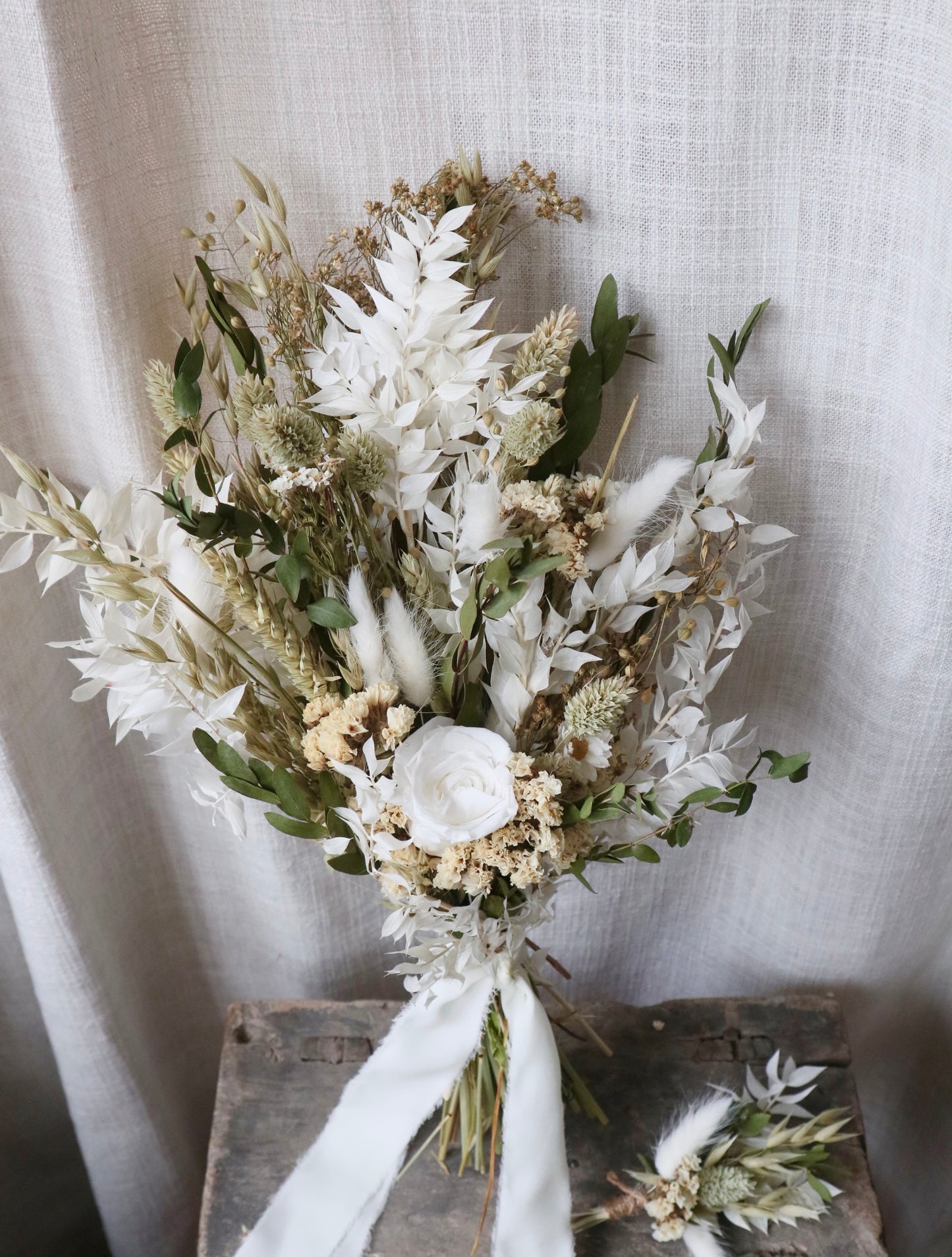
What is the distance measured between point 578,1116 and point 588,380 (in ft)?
2.22

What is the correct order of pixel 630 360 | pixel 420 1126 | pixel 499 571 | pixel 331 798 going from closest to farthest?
pixel 499 571, pixel 331 798, pixel 630 360, pixel 420 1126

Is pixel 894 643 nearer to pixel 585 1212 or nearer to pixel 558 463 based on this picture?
pixel 558 463

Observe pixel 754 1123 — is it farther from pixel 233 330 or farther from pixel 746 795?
pixel 233 330

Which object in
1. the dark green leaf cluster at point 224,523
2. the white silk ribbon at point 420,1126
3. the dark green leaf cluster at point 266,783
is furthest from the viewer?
the white silk ribbon at point 420,1126

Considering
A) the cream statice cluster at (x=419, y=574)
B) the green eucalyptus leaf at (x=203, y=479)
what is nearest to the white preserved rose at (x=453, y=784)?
the cream statice cluster at (x=419, y=574)

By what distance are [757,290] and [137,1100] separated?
104cm

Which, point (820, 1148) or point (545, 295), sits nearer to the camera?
point (545, 295)

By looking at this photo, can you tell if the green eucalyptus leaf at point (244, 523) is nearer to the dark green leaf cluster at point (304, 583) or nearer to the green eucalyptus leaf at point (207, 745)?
the dark green leaf cluster at point (304, 583)

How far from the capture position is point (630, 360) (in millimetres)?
771

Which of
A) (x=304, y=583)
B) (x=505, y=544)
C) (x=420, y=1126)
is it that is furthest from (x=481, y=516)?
(x=420, y=1126)

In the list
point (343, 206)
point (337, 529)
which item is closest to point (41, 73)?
point (343, 206)

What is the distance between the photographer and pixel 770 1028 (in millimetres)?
991

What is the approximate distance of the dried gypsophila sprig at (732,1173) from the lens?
33.2 inches

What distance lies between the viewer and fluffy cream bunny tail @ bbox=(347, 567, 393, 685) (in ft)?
1.99
